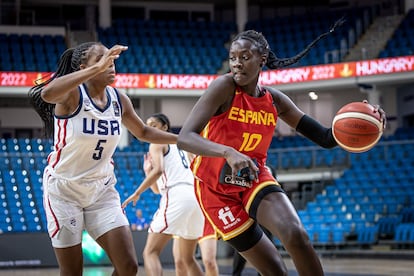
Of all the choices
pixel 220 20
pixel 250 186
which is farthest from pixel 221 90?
pixel 220 20

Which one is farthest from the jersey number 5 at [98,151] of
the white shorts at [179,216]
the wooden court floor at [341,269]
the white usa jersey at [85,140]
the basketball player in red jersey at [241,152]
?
the wooden court floor at [341,269]

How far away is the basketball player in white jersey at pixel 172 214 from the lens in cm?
694

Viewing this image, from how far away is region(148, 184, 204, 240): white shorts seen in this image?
22.9ft

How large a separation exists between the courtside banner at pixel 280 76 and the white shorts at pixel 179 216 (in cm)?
1529

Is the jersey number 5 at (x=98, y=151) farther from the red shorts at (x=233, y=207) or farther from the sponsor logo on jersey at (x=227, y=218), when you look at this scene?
the sponsor logo on jersey at (x=227, y=218)

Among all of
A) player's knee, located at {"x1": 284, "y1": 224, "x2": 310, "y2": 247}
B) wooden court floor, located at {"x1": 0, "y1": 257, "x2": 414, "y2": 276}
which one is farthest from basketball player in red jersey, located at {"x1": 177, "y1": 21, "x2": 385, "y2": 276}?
wooden court floor, located at {"x1": 0, "y1": 257, "x2": 414, "y2": 276}

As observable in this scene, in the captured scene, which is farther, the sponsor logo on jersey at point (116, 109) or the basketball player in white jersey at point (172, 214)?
the basketball player in white jersey at point (172, 214)

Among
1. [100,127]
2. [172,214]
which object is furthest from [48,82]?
[172,214]

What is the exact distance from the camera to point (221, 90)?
4.36 meters

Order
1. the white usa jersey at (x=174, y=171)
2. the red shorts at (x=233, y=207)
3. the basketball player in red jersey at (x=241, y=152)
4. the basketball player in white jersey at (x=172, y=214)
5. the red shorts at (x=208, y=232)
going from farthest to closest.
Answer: the white usa jersey at (x=174, y=171)
the red shorts at (x=208, y=232)
the basketball player in white jersey at (x=172, y=214)
the red shorts at (x=233, y=207)
the basketball player in red jersey at (x=241, y=152)

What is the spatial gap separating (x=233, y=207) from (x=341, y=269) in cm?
881

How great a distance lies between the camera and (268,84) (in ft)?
75.7

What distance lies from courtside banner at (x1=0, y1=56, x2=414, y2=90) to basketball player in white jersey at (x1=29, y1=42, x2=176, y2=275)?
56.8 feet

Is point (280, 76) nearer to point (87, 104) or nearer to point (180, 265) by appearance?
point (180, 265)
